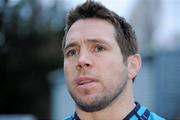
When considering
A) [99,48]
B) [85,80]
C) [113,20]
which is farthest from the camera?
[113,20]

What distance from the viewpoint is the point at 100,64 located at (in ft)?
11.6

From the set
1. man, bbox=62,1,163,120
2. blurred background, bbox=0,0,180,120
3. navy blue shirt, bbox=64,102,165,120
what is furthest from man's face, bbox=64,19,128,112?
blurred background, bbox=0,0,180,120

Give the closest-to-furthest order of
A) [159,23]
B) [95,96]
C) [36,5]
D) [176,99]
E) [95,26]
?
[95,96] → [95,26] → [176,99] → [159,23] → [36,5]

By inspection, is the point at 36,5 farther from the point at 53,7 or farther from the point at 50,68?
the point at 50,68

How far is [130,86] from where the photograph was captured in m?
3.76

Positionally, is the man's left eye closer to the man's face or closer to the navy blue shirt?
the man's face

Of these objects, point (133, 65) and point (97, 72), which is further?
point (133, 65)

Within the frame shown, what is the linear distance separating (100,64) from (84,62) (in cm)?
11

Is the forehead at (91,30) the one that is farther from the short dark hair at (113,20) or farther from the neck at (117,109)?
the neck at (117,109)

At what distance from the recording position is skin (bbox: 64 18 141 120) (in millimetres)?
3482

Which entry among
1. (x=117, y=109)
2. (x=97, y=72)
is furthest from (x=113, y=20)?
(x=117, y=109)

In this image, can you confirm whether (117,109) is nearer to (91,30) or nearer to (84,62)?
(84,62)

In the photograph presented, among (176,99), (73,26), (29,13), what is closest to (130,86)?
(73,26)

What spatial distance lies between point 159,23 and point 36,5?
19.0 feet
